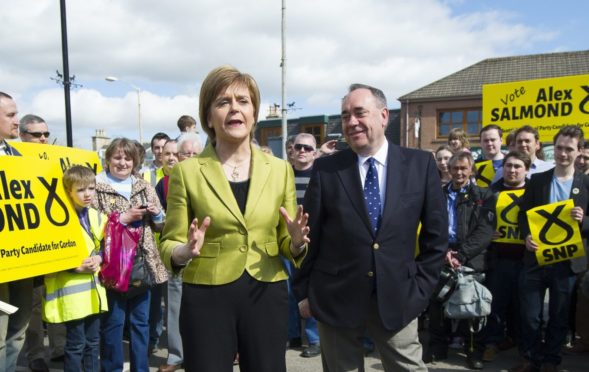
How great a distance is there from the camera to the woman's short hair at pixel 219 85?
7.43 feet

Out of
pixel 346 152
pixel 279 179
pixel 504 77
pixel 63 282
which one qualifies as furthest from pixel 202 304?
pixel 504 77

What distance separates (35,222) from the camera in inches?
141

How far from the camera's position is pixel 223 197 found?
223 centimetres

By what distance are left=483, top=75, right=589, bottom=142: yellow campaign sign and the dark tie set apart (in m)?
5.34

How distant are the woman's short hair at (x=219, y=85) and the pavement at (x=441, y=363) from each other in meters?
3.13

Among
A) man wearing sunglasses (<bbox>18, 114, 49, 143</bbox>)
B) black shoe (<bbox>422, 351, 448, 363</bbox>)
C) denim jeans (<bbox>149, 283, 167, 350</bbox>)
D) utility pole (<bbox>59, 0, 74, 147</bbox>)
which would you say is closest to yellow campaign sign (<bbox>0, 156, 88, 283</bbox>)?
denim jeans (<bbox>149, 283, 167, 350</bbox>)

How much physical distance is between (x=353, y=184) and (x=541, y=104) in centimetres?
580

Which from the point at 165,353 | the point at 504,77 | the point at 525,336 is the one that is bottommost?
the point at 165,353

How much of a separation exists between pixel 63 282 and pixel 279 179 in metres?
2.26

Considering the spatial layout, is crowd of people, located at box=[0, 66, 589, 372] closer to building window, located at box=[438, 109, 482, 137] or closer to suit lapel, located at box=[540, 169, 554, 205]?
suit lapel, located at box=[540, 169, 554, 205]

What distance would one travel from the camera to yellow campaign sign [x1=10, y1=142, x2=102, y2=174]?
4.56m

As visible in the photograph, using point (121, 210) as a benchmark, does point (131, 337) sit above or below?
below

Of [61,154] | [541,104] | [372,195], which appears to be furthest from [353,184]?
[541,104]

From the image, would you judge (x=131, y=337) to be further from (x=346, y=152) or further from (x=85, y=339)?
(x=346, y=152)
